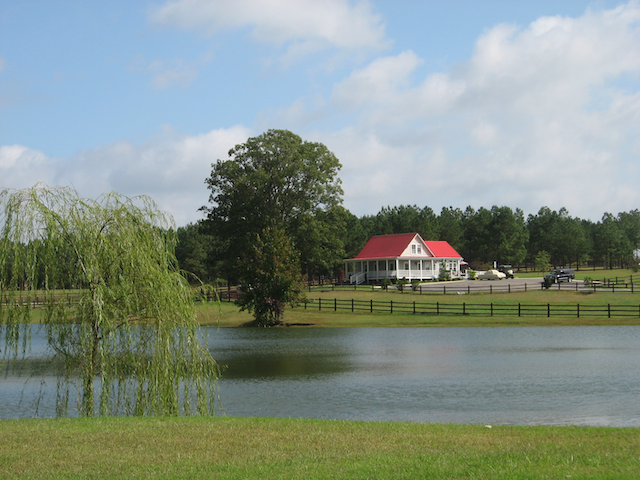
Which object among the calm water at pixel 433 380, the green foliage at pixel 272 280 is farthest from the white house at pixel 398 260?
the calm water at pixel 433 380

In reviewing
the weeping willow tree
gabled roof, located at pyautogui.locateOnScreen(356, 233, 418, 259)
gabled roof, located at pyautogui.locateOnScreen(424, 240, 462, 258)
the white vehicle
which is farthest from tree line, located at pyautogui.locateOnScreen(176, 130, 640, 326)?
the weeping willow tree

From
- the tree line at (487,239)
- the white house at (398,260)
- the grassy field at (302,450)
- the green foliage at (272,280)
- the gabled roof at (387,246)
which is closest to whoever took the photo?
the grassy field at (302,450)

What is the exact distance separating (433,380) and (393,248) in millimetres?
52970

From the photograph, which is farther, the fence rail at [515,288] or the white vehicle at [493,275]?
the white vehicle at [493,275]

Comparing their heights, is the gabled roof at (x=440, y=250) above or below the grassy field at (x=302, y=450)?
above


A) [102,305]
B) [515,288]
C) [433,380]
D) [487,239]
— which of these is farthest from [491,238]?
[102,305]

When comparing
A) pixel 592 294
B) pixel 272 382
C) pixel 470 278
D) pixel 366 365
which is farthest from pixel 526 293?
pixel 272 382

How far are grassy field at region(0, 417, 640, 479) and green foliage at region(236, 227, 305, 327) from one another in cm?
3191

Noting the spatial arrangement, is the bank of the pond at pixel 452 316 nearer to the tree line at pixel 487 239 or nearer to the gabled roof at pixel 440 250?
the gabled roof at pixel 440 250

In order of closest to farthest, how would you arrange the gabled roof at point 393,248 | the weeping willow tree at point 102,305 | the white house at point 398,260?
the weeping willow tree at point 102,305
the white house at point 398,260
the gabled roof at point 393,248

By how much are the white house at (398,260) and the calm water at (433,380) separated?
36676mm

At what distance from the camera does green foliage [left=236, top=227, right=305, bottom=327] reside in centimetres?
4347

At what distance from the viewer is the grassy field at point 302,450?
778cm

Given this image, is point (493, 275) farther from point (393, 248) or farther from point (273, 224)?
point (273, 224)
